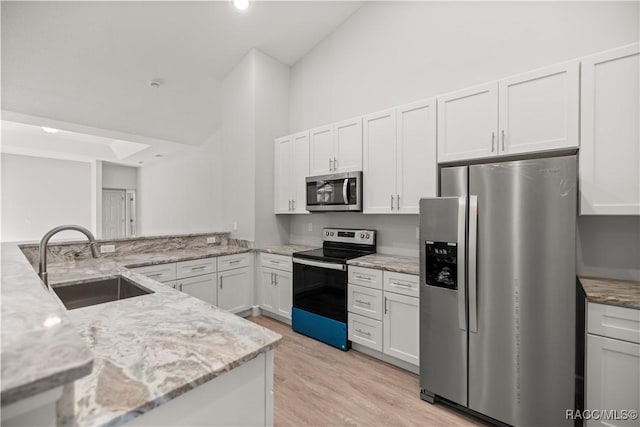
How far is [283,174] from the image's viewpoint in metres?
3.82

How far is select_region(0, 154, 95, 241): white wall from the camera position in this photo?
19.3ft

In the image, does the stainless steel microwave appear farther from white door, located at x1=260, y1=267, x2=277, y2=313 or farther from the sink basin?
the sink basin

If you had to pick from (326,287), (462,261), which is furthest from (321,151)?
(462,261)

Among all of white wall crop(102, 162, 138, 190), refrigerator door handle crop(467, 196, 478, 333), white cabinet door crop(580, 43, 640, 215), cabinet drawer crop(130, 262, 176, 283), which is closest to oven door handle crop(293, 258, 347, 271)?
refrigerator door handle crop(467, 196, 478, 333)

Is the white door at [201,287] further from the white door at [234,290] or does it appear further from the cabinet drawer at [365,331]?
the cabinet drawer at [365,331]

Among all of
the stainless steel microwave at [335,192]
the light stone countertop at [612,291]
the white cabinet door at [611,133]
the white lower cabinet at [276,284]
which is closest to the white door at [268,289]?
the white lower cabinet at [276,284]

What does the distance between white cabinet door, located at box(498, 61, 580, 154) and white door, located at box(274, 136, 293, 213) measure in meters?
2.41

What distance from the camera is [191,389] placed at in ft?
2.48

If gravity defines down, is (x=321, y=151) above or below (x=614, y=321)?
above

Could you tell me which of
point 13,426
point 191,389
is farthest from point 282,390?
point 13,426

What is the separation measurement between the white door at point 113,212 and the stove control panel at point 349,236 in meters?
6.83

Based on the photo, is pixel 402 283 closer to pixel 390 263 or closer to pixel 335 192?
pixel 390 263

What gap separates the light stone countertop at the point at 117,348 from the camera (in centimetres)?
50

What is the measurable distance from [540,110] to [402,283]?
1.60 m
